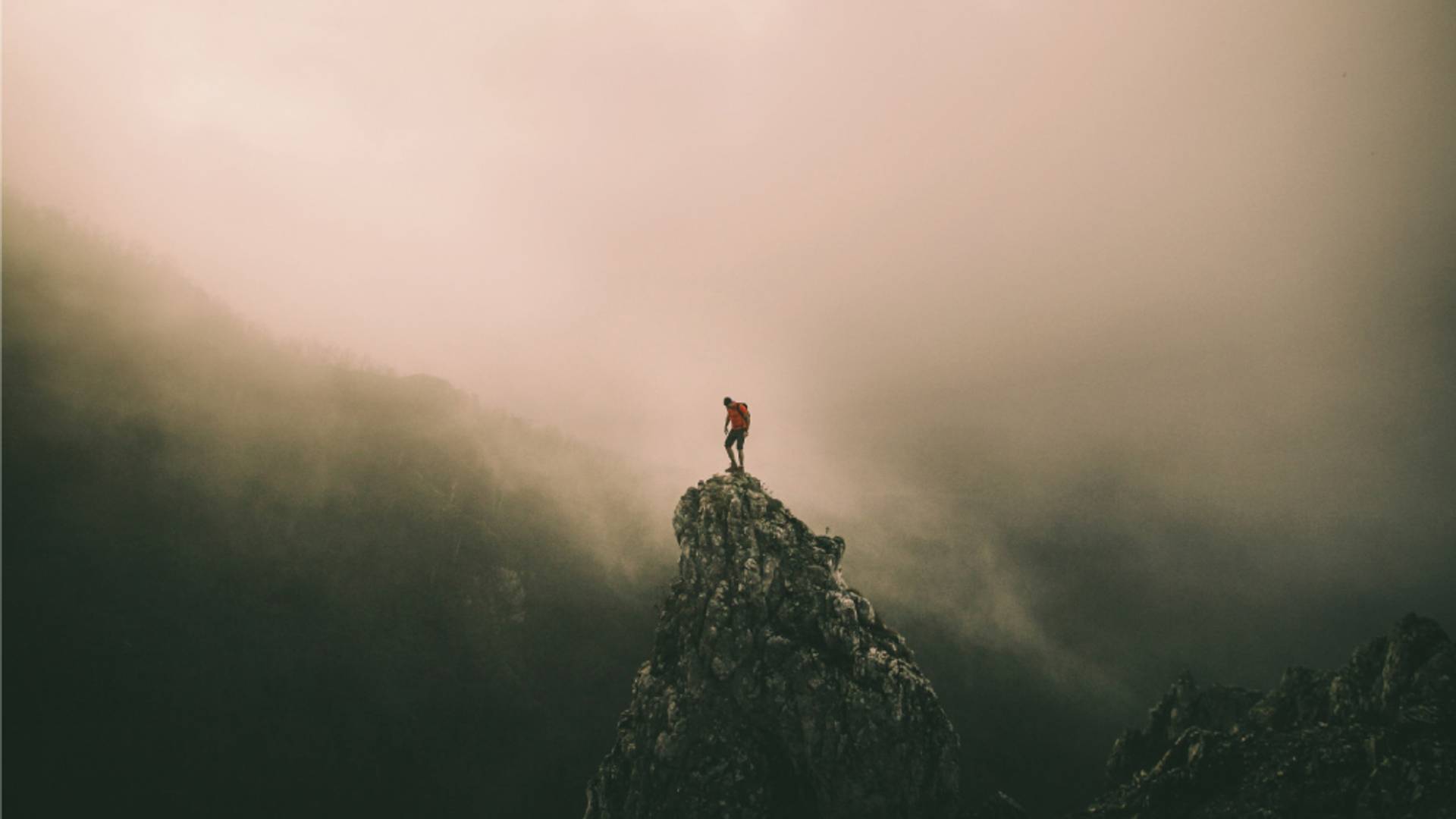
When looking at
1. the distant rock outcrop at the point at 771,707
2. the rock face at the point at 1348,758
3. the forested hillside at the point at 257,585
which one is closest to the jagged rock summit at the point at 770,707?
the distant rock outcrop at the point at 771,707

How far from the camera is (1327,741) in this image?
2809 cm

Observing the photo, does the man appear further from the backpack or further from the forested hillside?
the forested hillside

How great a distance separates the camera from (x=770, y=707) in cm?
3512

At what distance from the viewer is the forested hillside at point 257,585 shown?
Answer: 6488 centimetres

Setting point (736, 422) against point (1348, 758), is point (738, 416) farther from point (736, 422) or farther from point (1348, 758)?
point (1348, 758)

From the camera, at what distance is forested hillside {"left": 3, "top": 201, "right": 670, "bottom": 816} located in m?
64.9

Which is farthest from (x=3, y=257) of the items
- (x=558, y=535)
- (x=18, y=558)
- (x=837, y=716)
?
(x=837, y=716)

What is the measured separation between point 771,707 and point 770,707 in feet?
0.20

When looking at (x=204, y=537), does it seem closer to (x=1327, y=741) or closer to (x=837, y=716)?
(x=837, y=716)

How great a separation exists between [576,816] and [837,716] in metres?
77.4

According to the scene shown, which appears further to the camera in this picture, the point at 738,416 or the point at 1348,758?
the point at 738,416

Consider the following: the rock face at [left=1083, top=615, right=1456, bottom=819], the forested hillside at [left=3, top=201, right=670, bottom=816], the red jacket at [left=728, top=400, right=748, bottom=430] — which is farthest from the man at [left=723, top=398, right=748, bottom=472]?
the forested hillside at [left=3, top=201, right=670, bottom=816]

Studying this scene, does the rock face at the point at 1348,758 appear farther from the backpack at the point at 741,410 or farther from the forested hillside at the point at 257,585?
the forested hillside at the point at 257,585

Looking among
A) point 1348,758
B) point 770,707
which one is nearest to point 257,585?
point 770,707
